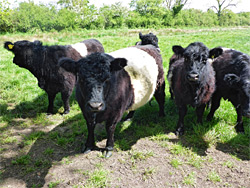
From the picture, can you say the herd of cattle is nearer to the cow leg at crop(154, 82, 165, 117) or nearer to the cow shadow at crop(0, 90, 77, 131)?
the cow leg at crop(154, 82, 165, 117)

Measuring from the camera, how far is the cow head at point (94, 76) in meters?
2.76

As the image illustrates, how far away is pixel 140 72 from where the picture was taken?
158 inches

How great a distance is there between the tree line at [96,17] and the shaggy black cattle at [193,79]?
1996 cm

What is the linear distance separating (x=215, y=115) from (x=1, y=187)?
501 centimetres

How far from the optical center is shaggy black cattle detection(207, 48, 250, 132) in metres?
3.78

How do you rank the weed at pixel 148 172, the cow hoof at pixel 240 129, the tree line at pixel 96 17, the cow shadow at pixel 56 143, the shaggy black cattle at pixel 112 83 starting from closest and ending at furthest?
the shaggy black cattle at pixel 112 83 < the weed at pixel 148 172 < the cow shadow at pixel 56 143 < the cow hoof at pixel 240 129 < the tree line at pixel 96 17

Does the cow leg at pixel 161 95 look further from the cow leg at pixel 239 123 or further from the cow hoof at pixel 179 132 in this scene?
the cow leg at pixel 239 123

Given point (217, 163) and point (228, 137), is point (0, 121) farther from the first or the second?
point (228, 137)

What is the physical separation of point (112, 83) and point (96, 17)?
3396cm

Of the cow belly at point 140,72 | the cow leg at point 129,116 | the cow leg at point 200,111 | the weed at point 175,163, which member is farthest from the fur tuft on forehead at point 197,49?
the cow leg at point 129,116

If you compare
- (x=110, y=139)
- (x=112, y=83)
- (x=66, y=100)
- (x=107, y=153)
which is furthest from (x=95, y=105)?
(x=66, y=100)

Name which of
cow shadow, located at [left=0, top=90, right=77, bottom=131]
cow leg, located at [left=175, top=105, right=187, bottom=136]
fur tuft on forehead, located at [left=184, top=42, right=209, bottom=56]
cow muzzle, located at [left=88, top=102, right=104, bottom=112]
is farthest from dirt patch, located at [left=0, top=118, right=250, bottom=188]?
fur tuft on forehead, located at [left=184, top=42, right=209, bottom=56]

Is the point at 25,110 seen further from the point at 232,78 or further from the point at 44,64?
the point at 232,78

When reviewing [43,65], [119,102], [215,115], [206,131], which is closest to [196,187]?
[206,131]
